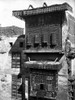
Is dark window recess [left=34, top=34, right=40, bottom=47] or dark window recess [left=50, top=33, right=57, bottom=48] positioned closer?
dark window recess [left=50, top=33, right=57, bottom=48]

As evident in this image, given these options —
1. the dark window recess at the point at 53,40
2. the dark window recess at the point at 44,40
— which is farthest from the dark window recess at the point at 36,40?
the dark window recess at the point at 53,40

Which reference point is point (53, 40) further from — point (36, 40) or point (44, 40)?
point (36, 40)

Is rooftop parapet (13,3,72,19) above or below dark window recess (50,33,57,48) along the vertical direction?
above

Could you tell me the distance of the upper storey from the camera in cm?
1659

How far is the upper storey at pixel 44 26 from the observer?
16594mm

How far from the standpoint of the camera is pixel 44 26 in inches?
687

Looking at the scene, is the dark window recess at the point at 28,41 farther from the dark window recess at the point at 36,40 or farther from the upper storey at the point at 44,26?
the dark window recess at the point at 36,40

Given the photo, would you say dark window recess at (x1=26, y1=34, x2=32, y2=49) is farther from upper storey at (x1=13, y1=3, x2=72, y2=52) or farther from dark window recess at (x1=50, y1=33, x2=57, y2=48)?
dark window recess at (x1=50, y1=33, x2=57, y2=48)

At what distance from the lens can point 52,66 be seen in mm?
16359

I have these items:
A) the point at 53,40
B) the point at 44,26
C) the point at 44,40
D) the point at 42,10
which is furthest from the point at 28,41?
the point at 42,10

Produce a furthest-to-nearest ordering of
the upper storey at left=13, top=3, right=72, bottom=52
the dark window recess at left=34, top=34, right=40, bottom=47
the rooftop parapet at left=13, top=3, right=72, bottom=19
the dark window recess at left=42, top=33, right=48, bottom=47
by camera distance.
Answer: the dark window recess at left=34, top=34, right=40, bottom=47 < the dark window recess at left=42, top=33, right=48, bottom=47 < the upper storey at left=13, top=3, right=72, bottom=52 < the rooftop parapet at left=13, top=3, right=72, bottom=19

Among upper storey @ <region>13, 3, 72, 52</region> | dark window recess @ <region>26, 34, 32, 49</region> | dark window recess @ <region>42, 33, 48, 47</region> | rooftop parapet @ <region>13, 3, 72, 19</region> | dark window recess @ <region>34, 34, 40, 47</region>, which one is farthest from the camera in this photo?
dark window recess @ <region>26, 34, 32, 49</region>

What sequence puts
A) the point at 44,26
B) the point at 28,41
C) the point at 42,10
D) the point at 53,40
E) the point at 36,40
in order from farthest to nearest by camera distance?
the point at 28,41 → the point at 36,40 → the point at 44,26 → the point at 42,10 → the point at 53,40

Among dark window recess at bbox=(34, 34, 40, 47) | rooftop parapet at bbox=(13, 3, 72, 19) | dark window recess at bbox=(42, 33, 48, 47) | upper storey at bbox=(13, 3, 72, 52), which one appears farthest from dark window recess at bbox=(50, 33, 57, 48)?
rooftop parapet at bbox=(13, 3, 72, 19)
